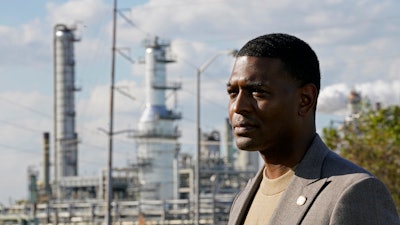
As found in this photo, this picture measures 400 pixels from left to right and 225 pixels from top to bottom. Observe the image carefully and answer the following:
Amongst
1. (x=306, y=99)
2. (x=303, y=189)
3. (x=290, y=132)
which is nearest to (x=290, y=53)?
(x=306, y=99)

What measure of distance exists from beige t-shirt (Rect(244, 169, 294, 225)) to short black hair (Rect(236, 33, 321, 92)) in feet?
1.26

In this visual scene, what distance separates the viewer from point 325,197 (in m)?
4.57

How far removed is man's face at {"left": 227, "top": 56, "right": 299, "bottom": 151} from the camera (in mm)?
4617

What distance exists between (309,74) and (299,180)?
0.41 m

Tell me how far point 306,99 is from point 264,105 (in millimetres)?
178

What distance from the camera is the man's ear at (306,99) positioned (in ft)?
15.3

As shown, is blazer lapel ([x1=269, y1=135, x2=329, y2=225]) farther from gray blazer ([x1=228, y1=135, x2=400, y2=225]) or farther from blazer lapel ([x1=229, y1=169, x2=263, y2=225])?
blazer lapel ([x1=229, y1=169, x2=263, y2=225])

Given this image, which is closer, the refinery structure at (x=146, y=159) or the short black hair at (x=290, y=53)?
the short black hair at (x=290, y=53)

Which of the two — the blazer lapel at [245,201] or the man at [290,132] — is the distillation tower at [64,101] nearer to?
the blazer lapel at [245,201]

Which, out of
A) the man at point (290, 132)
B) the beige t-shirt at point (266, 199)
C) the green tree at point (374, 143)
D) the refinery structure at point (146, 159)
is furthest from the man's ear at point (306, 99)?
the refinery structure at point (146, 159)

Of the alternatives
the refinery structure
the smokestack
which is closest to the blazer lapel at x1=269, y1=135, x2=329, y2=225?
the refinery structure

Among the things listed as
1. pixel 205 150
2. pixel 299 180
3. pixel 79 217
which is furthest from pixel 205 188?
pixel 299 180

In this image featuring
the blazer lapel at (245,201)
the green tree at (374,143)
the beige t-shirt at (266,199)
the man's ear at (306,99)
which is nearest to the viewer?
the man's ear at (306,99)

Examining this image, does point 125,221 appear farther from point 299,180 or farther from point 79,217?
point 299,180
